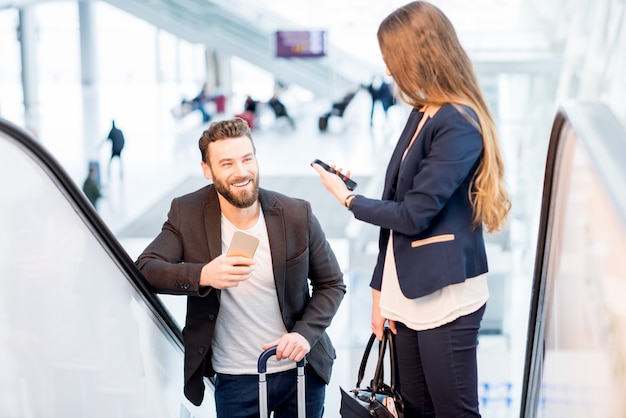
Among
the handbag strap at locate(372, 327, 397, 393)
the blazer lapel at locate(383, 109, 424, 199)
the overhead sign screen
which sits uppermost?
the overhead sign screen

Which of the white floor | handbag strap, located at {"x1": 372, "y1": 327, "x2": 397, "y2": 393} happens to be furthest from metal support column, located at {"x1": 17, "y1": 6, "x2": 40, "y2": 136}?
handbag strap, located at {"x1": 372, "y1": 327, "x2": 397, "y2": 393}

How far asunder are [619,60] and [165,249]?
8.85m

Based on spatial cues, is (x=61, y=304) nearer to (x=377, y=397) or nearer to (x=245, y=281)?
(x=245, y=281)

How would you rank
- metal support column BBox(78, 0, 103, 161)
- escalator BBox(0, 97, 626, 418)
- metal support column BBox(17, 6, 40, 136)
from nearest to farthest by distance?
escalator BBox(0, 97, 626, 418), metal support column BBox(78, 0, 103, 161), metal support column BBox(17, 6, 40, 136)

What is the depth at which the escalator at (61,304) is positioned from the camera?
8.45 ft

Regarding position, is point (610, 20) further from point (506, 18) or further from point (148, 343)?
point (148, 343)

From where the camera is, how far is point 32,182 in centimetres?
264

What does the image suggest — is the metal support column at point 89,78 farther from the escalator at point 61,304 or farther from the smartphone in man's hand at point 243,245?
the smartphone in man's hand at point 243,245

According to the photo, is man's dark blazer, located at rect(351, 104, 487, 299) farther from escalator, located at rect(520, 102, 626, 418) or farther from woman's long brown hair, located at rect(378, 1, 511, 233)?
escalator, located at rect(520, 102, 626, 418)

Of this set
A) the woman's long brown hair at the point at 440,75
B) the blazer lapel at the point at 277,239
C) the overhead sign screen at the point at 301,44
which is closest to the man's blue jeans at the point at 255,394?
the blazer lapel at the point at 277,239

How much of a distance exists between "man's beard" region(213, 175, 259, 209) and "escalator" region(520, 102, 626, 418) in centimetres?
105

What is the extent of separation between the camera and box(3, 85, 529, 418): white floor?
1338 cm

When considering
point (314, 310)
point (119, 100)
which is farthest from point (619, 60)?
point (119, 100)

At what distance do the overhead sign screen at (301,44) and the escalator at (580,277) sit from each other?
21188 millimetres
